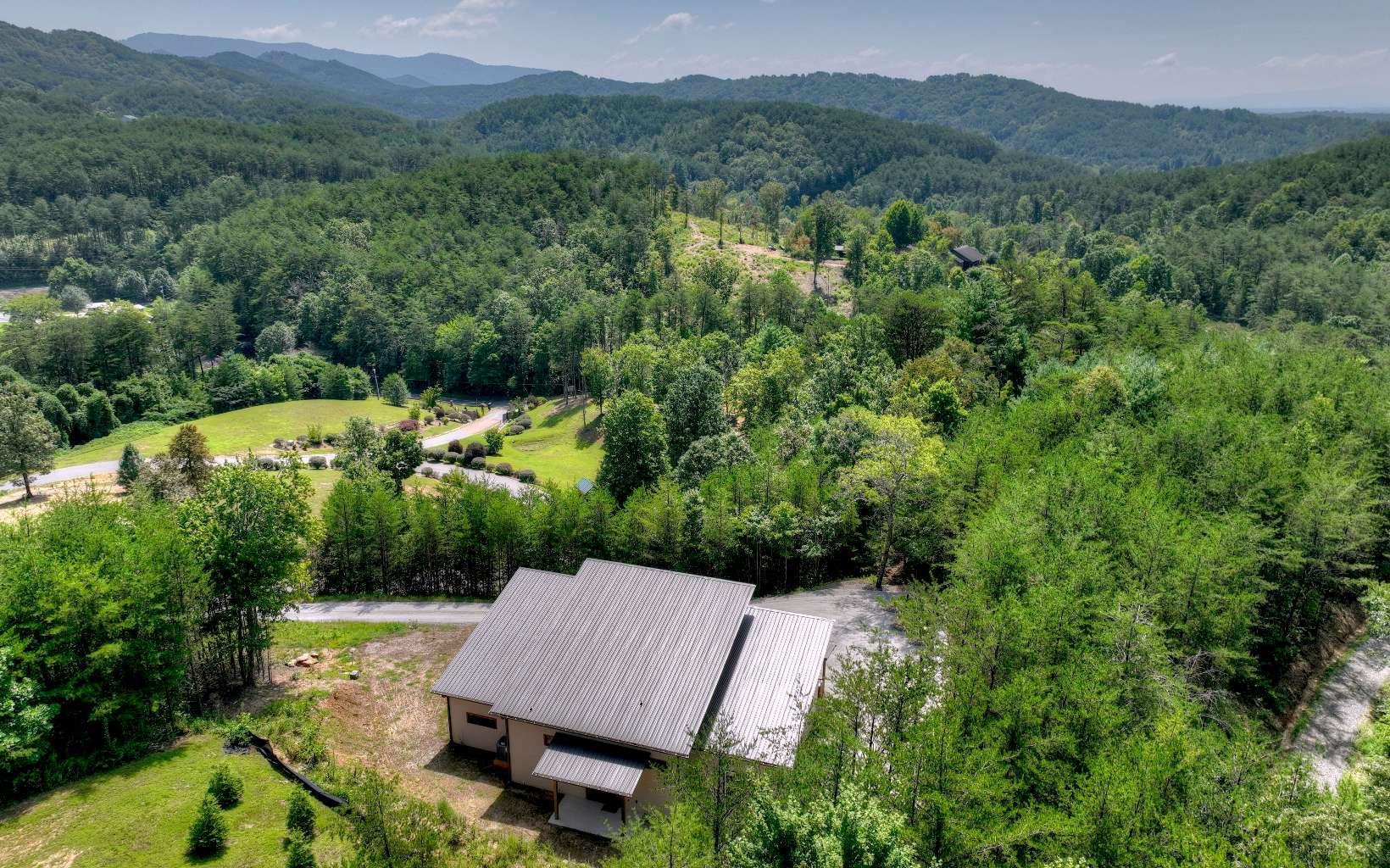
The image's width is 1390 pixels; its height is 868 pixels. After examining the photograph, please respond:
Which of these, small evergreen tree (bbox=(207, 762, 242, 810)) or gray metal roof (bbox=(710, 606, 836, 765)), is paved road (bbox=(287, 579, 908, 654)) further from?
small evergreen tree (bbox=(207, 762, 242, 810))

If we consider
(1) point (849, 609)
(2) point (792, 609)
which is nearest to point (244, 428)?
(2) point (792, 609)

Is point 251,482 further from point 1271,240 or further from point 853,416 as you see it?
point 1271,240

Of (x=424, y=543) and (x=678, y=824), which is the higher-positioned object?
(x=678, y=824)

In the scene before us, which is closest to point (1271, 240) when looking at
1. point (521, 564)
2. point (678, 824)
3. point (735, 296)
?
point (735, 296)

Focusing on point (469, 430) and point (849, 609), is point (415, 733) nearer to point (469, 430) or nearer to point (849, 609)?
point (849, 609)

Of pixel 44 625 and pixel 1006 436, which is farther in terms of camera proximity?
pixel 1006 436
